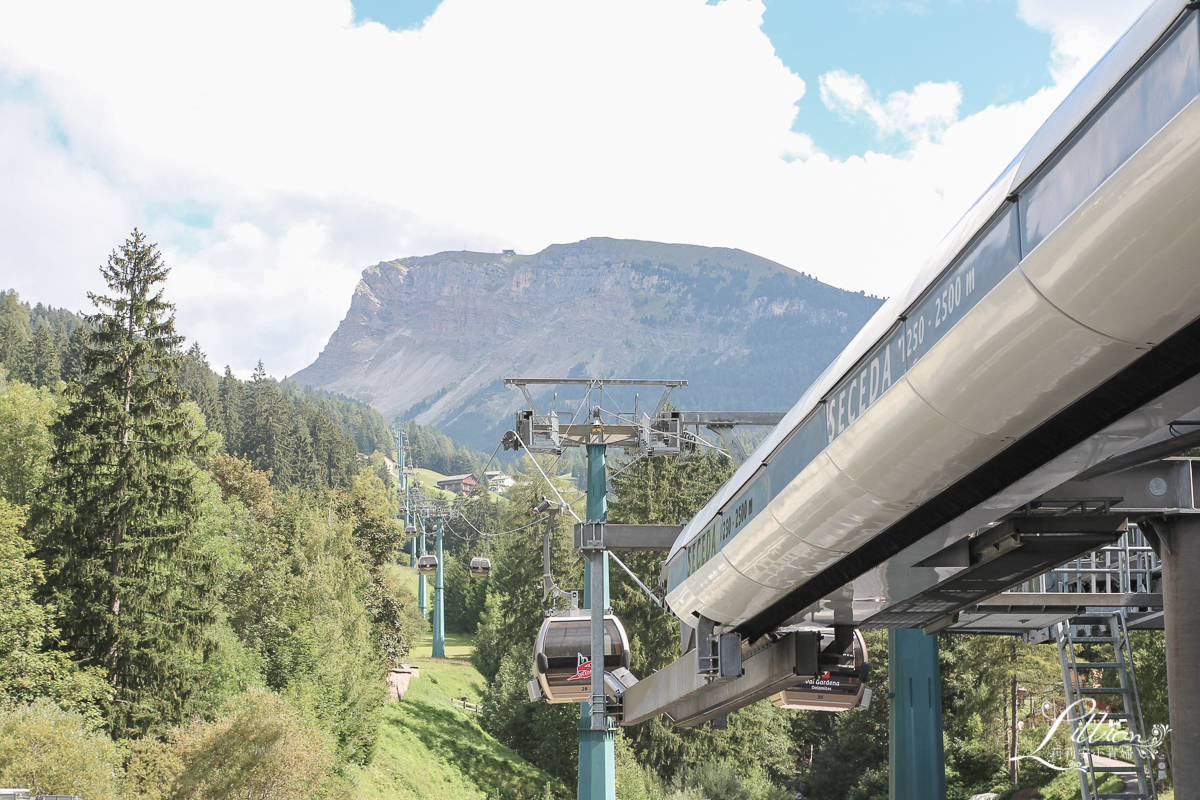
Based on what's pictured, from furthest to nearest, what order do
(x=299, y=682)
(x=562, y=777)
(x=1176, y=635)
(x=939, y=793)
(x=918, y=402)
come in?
(x=562, y=777), (x=299, y=682), (x=939, y=793), (x=1176, y=635), (x=918, y=402)

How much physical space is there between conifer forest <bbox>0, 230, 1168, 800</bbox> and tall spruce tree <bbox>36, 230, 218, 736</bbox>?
2.6 inches

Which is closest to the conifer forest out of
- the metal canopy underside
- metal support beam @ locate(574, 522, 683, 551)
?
metal support beam @ locate(574, 522, 683, 551)

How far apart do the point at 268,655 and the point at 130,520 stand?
10.0 meters

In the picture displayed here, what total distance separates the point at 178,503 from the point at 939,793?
2275 cm

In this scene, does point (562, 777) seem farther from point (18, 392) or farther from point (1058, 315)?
point (1058, 315)

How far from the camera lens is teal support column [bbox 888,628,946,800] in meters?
22.2

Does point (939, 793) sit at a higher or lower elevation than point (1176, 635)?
lower

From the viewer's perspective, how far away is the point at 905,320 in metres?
6.14

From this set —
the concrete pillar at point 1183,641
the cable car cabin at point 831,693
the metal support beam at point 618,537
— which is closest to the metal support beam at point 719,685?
the metal support beam at point 618,537

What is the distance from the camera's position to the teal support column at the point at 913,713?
22.2 meters

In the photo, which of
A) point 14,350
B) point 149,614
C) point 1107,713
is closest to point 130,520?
point 149,614

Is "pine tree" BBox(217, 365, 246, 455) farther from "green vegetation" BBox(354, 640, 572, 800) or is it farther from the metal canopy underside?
the metal canopy underside

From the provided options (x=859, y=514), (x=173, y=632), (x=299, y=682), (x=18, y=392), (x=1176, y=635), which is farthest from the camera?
(x=18, y=392)

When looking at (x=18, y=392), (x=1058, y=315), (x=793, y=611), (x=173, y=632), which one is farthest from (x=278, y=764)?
(x=18, y=392)
